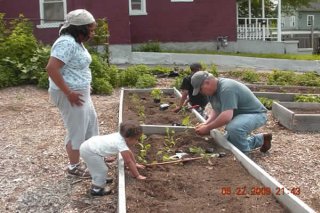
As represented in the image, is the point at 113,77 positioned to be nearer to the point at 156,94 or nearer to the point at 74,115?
the point at 156,94

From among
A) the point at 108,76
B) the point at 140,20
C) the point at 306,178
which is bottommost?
the point at 306,178

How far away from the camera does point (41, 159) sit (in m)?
6.55

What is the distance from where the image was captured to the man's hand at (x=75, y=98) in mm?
5227

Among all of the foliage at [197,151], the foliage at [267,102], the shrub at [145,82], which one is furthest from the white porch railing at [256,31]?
the foliage at [197,151]

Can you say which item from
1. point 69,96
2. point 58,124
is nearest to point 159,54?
point 58,124

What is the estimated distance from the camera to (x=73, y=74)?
5.36m

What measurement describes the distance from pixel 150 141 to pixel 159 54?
479 inches

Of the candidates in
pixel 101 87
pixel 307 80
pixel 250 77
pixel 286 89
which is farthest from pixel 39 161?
pixel 307 80

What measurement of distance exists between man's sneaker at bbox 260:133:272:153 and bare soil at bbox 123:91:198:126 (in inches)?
49.1

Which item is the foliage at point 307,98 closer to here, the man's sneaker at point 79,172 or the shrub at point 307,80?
the shrub at point 307,80

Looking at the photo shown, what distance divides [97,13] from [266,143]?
40.9 feet

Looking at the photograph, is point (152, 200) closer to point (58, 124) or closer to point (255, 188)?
point (255, 188)

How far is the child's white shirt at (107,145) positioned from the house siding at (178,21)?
15.7 metres

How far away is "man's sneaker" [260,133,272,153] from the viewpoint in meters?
6.82
